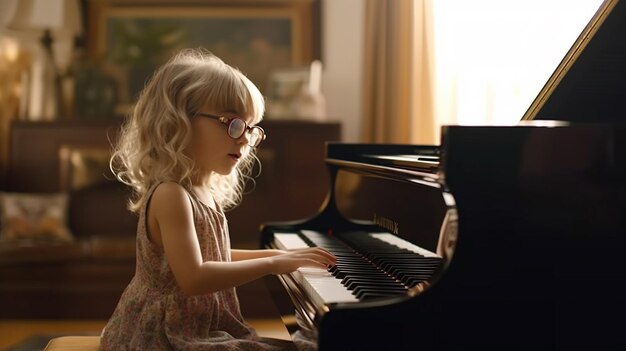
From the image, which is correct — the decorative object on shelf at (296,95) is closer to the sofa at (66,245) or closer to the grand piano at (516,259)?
the sofa at (66,245)

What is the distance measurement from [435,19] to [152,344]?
4.02m

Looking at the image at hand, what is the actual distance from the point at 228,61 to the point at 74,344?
3906 mm

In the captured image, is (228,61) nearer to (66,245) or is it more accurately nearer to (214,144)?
(66,245)

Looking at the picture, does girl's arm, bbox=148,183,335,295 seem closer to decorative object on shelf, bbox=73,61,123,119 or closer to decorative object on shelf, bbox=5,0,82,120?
decorative object on shelf, bbox=73,61,123,119

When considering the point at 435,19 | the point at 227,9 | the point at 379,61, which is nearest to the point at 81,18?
the point at 227,9

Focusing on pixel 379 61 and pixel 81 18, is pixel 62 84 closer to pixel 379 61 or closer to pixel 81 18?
pixel 81 18

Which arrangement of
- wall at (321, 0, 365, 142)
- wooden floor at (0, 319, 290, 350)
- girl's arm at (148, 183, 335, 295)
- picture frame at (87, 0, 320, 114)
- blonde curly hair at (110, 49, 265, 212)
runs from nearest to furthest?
girl's arm at (148, 183, 335, 295) < blonde curly hair at (110, 49, 265, 212) < wooden floor at (0, 319, 290, 350) < picture frame at (87, 0, 320, 114) < wall at (321, 0, 365, 142)

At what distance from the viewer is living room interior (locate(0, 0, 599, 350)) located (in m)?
5.02

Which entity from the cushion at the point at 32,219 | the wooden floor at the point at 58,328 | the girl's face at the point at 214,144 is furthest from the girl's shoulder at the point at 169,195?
the cushion at the point at 32,219

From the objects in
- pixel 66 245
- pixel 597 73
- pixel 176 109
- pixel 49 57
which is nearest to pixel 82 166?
pixel 66 245

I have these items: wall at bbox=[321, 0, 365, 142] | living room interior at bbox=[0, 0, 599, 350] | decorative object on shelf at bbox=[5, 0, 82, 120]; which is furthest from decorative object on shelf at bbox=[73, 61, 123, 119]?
wall at bbox=[321, 0, 365, 142]

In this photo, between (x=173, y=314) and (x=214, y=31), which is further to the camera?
(x=214, y=31)

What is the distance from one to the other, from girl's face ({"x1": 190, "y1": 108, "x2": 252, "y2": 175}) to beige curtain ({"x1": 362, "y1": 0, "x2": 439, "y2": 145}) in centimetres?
350

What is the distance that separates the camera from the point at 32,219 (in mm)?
5117
